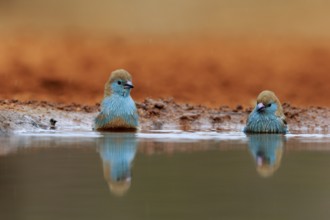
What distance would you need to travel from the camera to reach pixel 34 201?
3453mm

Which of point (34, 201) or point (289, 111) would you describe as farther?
point (289, 111)

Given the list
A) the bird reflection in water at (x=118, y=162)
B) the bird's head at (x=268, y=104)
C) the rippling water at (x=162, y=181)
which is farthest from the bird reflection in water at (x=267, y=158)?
the bird's head at (x=268, y=104)

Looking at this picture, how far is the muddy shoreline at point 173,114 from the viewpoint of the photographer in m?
12.2

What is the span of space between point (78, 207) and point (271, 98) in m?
7.76

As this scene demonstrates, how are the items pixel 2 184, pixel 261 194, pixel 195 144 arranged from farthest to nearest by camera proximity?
pixel 195 144 → pixel 2 184 → pixel 261 194

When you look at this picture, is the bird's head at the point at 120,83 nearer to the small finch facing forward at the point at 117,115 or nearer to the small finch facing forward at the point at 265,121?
the small finch facing forward at the point at 117,115

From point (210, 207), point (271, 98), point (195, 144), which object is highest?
point (271, 98)

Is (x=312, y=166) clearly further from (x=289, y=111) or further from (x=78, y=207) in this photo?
(x=289, y=111)

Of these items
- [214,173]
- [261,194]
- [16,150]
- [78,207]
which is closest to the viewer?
[78,207]

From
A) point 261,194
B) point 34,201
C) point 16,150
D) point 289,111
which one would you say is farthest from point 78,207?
point 289,111

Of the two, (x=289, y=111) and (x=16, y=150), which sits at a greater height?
(x=289, y=111)

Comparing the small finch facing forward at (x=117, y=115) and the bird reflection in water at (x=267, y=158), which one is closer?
the bird reflection in water at (x=267, y=158)

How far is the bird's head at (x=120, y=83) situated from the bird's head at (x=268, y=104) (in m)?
1.84

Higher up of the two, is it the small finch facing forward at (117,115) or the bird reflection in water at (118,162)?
the small finch facing forward at (117,115)
